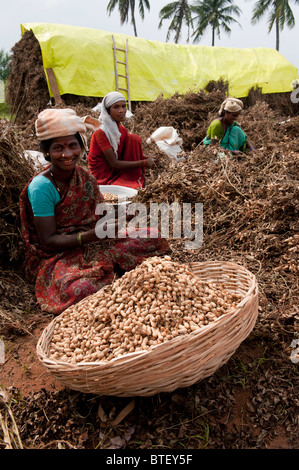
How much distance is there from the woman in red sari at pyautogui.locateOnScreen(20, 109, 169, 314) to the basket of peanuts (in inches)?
13.6

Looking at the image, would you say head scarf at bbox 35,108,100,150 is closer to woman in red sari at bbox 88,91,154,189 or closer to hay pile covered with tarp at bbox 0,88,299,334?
hay pile covered with tarp at bbox 0,88,299,334

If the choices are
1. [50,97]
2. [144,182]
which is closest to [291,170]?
[144,182]

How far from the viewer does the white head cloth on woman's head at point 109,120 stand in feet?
12.8

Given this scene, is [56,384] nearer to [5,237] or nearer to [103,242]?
[103,242]

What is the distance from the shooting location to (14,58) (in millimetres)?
9031

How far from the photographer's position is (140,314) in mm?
1574

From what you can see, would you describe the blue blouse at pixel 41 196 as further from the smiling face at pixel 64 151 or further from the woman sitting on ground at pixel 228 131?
the woman sitting on ground at pixel 228 131

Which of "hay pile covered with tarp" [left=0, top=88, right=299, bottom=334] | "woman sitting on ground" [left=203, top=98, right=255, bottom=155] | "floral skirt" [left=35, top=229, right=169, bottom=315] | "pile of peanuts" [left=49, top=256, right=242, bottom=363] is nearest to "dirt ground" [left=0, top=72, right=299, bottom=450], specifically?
"hay pile covered with tarp" [left=0, top=88, right=299, bottom=334]

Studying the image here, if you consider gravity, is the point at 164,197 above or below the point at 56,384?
above

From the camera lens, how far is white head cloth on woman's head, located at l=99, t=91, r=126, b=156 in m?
3.90

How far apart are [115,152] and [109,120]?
1.19ft

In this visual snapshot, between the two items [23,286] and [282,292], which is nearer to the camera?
[282,292]

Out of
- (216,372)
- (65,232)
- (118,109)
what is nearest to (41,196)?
(65,232)

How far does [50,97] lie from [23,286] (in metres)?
7.21
